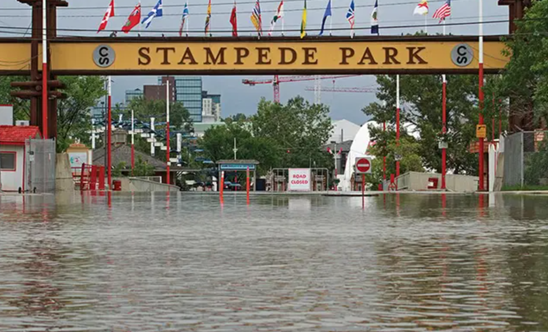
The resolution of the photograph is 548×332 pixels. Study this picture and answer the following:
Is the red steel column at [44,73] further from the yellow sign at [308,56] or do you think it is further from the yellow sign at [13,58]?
the yellow sign at [308,56]

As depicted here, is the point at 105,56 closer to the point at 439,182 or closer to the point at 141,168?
the point at 439,182

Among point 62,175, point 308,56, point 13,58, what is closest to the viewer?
point 308,56

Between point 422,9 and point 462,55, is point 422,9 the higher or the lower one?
the higher one

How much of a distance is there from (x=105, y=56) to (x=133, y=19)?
14.6 feet

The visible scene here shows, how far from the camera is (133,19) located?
5756 cm

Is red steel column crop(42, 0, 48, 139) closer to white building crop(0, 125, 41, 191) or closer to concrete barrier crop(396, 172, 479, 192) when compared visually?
white building crop(0, 125, 41, 191)

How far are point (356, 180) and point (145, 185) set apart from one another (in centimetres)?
5432

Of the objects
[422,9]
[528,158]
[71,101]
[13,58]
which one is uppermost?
[422,9]

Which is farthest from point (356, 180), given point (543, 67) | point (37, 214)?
point (37, 214)

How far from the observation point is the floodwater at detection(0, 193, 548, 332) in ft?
28.3

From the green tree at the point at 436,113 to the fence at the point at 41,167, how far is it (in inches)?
1512

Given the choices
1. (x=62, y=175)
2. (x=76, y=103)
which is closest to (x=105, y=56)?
(x=62, y=175)

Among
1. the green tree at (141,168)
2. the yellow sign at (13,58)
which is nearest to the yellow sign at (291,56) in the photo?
the yellow sign at (13,58)

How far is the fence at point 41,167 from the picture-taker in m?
51.7
